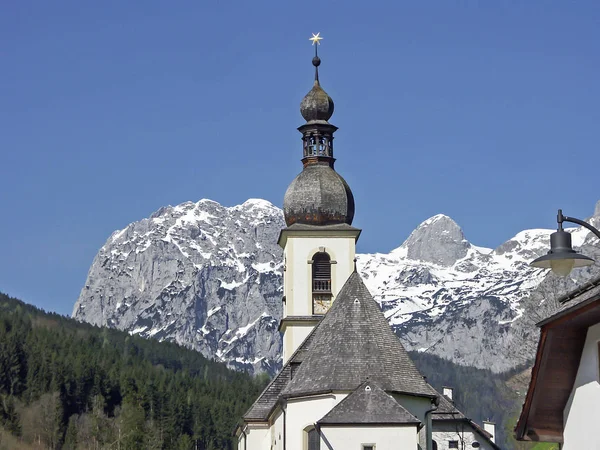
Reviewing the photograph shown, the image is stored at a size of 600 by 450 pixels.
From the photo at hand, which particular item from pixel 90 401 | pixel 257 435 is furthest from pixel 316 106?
pixel 90 401

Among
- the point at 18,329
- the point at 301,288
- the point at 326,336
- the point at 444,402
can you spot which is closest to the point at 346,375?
the point at 326,336

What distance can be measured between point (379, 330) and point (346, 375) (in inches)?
105

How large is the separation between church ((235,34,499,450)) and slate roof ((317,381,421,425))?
0.11ft

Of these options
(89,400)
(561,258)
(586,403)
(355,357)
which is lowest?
(586,403)

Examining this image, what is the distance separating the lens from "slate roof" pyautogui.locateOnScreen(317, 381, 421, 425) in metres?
44.3

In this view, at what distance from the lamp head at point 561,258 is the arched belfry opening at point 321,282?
47476 mm

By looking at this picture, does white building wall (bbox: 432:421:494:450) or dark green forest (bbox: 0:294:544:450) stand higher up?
dark green forest (bbox: 0:294:544:450)

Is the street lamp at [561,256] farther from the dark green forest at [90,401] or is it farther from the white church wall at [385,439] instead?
the dark green forest at [90,401]

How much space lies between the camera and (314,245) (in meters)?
66.1

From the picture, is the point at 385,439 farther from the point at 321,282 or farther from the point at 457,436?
the point at 321,282

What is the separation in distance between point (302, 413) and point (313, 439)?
4.02 ft

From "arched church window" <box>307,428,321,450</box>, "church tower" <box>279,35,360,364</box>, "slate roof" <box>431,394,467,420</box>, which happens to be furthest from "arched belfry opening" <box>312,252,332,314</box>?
"arched church window" <box>307,428,321,450</box>

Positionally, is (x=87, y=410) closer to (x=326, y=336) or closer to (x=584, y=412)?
(x=326, y=336)

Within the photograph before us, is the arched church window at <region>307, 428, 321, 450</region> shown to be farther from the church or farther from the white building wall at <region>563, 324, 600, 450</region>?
the white building wall at <region>563, 324, 600, 450</region>
